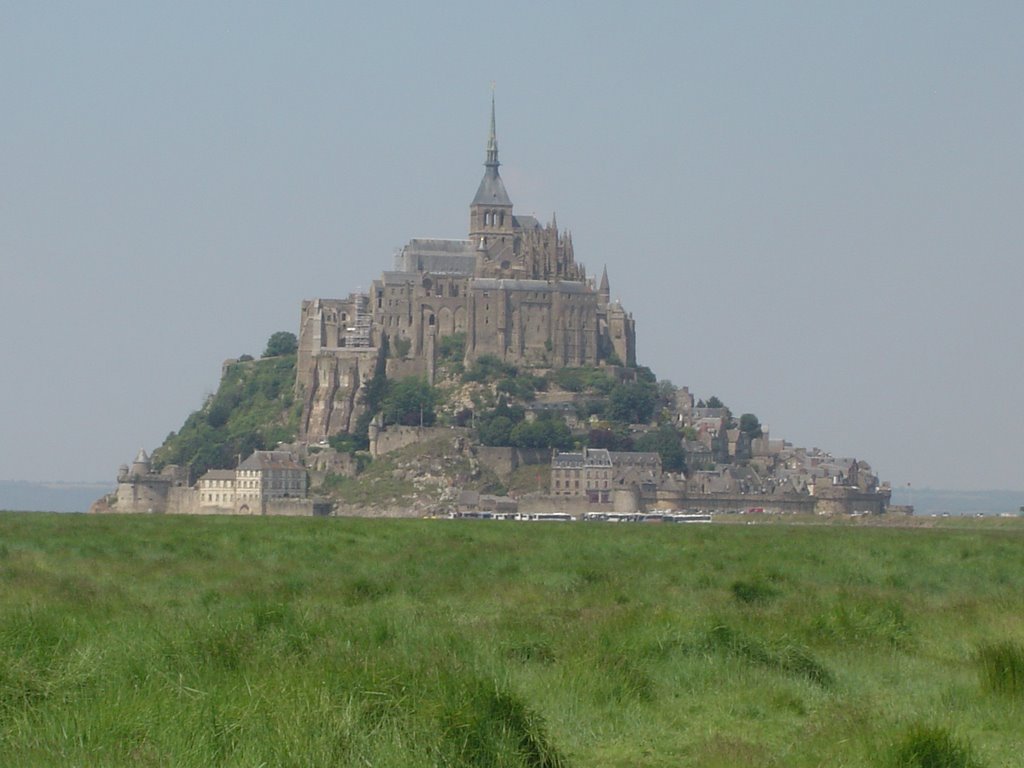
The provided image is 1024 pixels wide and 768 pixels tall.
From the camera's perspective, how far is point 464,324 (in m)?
151

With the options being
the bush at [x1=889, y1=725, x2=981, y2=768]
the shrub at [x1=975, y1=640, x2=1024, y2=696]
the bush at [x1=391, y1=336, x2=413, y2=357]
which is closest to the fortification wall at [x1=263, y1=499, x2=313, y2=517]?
the bush at [x1=391, y1=336, x2=413, y2=357]

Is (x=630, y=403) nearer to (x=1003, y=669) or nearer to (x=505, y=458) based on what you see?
(x=505, y=458)

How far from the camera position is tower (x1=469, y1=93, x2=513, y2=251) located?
164m

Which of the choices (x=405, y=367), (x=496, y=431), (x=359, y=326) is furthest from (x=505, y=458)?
(x=359, y=326)

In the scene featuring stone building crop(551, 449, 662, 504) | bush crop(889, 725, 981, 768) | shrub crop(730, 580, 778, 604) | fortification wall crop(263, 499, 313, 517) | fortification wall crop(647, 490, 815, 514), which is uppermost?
stone building crop(551, 449, 662, 504)

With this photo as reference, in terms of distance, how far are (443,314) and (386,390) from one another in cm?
837

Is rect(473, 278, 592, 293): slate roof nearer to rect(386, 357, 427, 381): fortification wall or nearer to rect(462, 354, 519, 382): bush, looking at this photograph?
rect(462, 354, 519, 382): bush

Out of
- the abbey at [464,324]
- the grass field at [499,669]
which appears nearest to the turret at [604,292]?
the abbey at [464,324]

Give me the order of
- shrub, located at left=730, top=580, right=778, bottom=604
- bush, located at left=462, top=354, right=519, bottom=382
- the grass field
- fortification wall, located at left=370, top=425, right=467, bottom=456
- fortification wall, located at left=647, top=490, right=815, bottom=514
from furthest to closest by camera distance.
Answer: bush, located at left=462, top=354, right=519, bottom=382 < fortification wall, located at left=370, top=425, right=467, bottom=456 < fortification wall, located at left=647, top=490, right=815, bottom=514 < shrub, located at left=730, top=580, right=778, bottom=604 < the grass field

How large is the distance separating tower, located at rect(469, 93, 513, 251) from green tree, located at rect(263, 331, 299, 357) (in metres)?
17.9

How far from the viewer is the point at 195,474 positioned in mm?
146375

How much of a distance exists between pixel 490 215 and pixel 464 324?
18.4 m

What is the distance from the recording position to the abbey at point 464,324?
148 m

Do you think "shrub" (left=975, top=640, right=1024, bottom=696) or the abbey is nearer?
"shrub" (left=975, top=640, right=1024, bottom=696)
